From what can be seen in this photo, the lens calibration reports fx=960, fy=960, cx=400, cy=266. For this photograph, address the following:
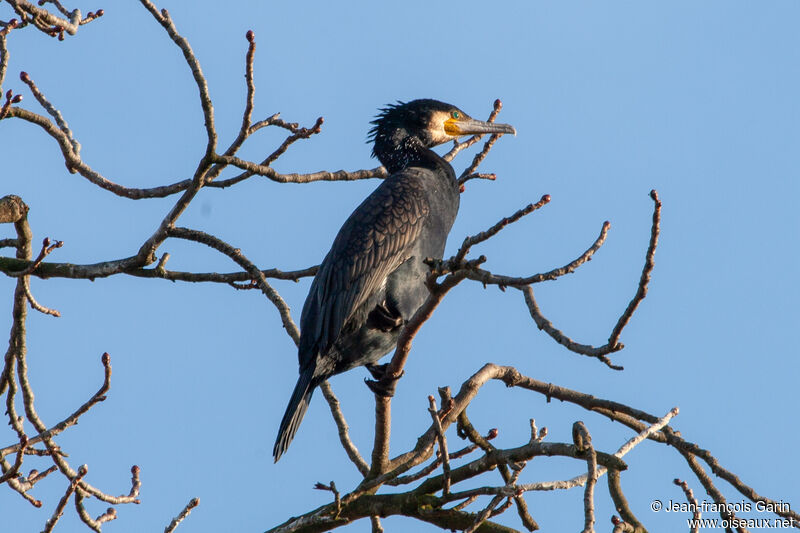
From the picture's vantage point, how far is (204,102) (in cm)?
475

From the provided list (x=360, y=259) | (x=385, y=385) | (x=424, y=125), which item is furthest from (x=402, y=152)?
(x=385, y=385)

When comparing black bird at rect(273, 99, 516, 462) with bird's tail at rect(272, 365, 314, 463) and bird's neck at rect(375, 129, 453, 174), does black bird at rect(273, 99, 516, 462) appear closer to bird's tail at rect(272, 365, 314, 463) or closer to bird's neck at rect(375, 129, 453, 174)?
bird's tail at rect(272, 365, 314, 463)

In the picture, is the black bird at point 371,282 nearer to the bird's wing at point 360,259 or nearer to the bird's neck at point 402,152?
the bird's wing at point 360,259

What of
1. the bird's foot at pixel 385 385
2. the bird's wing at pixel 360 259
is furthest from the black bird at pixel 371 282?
the bird's foot at pixel 385 385

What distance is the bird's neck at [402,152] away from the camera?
7.12 metres

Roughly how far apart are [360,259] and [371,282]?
0.18 metres

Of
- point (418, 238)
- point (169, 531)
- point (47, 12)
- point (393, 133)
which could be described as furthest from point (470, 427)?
point (393, 133)

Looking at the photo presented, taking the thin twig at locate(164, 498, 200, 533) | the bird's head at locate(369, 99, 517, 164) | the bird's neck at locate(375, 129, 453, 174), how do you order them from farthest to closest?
the bird's head at locate(369, 99, 517, 164) → the bird's neck at locate(375, 129, 453, 174) → the thin twig at locate(164, 498, 200, 533)

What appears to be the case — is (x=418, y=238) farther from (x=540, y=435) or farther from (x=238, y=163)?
(x=540, y=435)

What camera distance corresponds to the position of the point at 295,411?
5766mm

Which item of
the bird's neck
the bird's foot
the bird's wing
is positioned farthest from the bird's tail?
the bird's neck

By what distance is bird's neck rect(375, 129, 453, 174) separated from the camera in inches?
281

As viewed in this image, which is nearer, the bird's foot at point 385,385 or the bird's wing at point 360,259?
the bird's foot at point 385,385

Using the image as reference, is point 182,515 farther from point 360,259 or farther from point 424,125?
point 424,125
